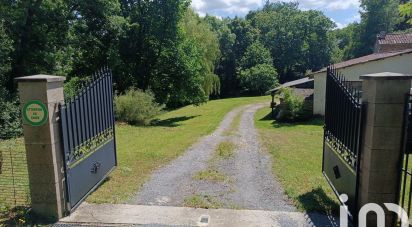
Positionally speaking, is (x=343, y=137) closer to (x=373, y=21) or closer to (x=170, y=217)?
(x=170, y=217)

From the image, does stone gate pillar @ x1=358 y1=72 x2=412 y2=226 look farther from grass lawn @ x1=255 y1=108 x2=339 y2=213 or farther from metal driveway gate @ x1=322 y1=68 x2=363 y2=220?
grass lawn @ x1=255 y1=108 x2=339 y2=213

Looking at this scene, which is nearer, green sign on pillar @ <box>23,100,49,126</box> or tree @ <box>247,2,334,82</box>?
green sign on pillar @ <box>23,100,49,126</box>

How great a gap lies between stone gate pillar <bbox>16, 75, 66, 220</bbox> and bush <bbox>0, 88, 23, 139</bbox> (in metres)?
12.1

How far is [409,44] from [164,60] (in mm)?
24461

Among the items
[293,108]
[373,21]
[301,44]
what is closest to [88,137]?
[293,108]

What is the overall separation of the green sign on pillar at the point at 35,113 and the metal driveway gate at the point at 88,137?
35 cm

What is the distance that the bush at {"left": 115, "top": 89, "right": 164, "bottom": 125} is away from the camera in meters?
21.5

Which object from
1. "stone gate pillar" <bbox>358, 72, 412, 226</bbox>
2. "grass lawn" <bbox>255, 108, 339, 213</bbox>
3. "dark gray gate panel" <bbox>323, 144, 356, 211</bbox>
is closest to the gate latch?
"grass lawn" <bbox>255, 108, 339, 213</bbox>

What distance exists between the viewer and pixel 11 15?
17453 millimetres

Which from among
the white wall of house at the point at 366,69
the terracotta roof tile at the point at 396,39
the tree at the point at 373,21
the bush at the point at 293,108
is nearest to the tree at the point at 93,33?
the bush at the point at 293,108

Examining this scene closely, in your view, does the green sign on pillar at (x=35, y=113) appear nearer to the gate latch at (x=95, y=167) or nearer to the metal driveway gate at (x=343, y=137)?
the gate latch at (x=95, y=167)

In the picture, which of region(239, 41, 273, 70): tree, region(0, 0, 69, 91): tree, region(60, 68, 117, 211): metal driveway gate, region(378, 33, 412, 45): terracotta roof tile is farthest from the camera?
region(239, 41, 273, 70): tree

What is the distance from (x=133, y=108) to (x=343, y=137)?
56.6 ft

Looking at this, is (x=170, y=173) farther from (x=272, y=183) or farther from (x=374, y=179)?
(x=374, y=179)
